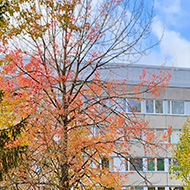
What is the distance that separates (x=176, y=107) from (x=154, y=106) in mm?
1594

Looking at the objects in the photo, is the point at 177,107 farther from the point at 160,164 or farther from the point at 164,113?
the point at 160,164

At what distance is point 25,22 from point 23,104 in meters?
4.22

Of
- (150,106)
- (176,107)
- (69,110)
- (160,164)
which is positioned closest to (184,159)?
(160,164)

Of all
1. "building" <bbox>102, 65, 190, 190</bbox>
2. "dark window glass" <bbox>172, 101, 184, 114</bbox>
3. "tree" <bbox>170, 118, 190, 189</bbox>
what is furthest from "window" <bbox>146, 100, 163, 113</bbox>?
"tree" <bbox>170, 118, 190, 189</bbox>

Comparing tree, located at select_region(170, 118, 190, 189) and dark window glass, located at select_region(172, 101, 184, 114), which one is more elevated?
dark window glass, located at select_region(172, 101, 184, 114)

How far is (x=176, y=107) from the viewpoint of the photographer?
93.6 ft

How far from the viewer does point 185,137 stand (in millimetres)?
22844

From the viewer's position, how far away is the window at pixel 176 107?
28328mm

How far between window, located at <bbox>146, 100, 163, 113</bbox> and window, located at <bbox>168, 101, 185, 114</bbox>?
618 mm

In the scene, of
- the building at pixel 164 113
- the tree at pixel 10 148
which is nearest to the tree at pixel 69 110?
the tree at pixel 10 148

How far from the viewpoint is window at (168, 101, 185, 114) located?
28328 mm

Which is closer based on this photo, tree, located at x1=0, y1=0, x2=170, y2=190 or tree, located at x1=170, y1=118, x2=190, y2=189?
tree, located at x1=0, y1=0, x2=170, y2=190

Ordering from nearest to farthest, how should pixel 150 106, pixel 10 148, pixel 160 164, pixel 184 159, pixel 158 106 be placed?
pixel 10 148, pixel 184 159, pixel 160 164, pixel 150 106, pixel 158 106

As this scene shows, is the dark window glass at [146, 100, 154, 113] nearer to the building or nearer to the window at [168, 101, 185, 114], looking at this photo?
the building
